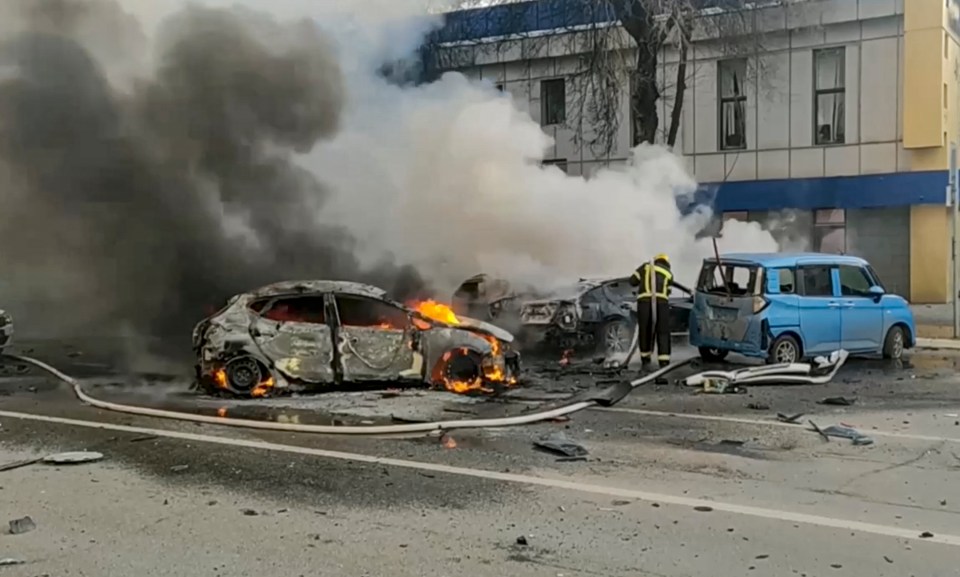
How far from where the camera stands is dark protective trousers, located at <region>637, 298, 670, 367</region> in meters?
13.1

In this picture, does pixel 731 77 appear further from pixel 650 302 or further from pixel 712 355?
pixel 650 302

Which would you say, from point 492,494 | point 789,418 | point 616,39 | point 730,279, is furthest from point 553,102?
point 492,494

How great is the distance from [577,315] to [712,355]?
6.82ft

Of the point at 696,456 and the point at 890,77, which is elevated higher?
the point at 890,77

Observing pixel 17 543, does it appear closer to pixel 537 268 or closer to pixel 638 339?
pixel 638 339

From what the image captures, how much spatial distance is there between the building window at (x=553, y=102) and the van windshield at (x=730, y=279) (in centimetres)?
1318

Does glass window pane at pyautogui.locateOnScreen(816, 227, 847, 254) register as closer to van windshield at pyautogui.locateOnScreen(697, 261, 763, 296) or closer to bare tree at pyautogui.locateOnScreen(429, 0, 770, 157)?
bare tree at pyautogui.locateOnScreen(429, 0, 770, 157)

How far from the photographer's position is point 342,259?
17109 mm

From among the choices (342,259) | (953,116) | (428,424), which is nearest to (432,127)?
(342,259)

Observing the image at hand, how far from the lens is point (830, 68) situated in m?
23.1

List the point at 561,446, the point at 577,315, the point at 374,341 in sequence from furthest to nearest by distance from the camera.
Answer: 1. the point at 577,315
2. the point at 374,341
3. the point at 561,446

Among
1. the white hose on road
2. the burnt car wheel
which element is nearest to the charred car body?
the white hose on road

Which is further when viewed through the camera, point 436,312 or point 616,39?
point 616,39

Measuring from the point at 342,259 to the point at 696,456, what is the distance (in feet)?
34.4
